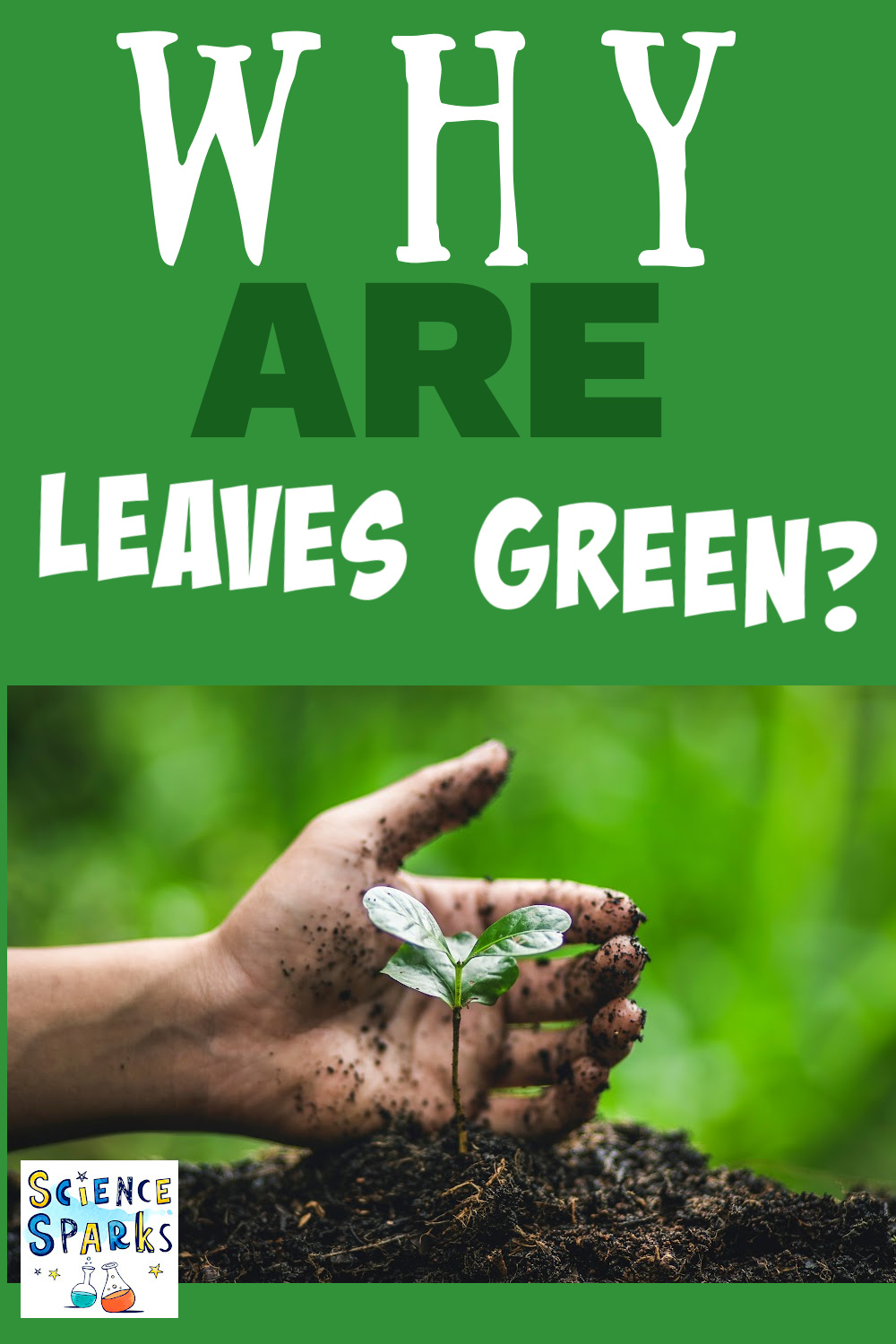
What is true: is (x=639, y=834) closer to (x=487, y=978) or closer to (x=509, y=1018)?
(x=509, y=1018)

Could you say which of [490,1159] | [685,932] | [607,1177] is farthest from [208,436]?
[685,932]

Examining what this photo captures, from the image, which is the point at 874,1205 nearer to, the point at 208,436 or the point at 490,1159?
the point at 490,1159

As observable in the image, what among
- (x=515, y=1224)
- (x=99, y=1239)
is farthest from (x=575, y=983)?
(x=99, y=1239)

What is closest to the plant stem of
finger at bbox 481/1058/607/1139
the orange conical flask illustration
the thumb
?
finger at bbox 481/1058/607/1139

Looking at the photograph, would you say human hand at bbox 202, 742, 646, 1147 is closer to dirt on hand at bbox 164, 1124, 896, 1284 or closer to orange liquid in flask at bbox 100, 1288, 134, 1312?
dirt on hand at bbox 164, 1124, 896, 1284

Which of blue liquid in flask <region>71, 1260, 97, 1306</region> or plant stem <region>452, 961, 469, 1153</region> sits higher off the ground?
plant stem <region>452, 961, 469, 1153</region>

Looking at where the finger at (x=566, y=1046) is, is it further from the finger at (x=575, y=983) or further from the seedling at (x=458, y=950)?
the seedling at (x=458, y=950)

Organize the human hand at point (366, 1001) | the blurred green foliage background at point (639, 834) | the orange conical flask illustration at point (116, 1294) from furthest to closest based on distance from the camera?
1. the blurred green foliage background at point (639, 834)
2. the human hand at point (366, 1001)
3. the orange conical flask illustration at point (116, 1294)

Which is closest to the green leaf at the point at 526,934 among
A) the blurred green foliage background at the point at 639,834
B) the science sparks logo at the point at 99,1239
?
the science sparks logo at the point at 99,1239
